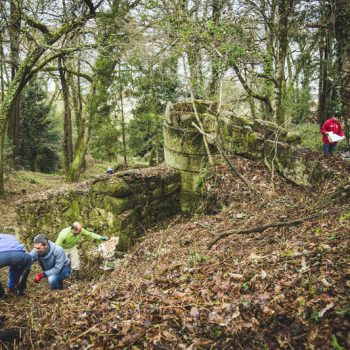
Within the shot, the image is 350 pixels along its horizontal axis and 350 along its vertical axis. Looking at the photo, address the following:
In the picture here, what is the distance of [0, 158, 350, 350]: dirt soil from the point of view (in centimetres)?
295

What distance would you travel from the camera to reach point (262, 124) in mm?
8758

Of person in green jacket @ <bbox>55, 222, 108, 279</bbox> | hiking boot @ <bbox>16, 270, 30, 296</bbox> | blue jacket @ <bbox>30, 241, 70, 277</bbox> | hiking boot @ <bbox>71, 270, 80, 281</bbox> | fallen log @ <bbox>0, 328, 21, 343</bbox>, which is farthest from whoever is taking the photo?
hiking boot @ <bbox>71, 270, 80, 281</bbox>

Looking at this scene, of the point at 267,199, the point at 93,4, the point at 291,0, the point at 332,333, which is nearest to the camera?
the point at 332,333

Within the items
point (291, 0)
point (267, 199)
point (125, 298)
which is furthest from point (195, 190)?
point (291, 0)

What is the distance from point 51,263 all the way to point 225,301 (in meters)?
3.88

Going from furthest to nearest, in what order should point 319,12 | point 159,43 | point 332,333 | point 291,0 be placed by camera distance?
point 159,43 → point 291,0 → point 319,12 → point 332,333

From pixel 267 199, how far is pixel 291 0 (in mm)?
7440

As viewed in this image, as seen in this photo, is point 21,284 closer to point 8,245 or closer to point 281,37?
point 8,245

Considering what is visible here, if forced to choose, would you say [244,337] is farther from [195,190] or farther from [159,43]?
[159,43]

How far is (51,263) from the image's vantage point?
19.9 ft

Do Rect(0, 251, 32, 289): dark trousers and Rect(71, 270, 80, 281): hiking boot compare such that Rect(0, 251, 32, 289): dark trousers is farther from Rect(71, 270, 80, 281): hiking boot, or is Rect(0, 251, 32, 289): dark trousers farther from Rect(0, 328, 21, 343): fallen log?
Rect(71, 270, 80, 281): hiking boot

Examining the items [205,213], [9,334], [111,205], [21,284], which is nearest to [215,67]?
[205,213]

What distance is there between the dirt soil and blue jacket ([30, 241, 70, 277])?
2.52ft

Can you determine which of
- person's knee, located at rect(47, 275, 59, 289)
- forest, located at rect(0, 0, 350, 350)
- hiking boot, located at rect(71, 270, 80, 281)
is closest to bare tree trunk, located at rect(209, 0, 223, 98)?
forest, located at rect(0, 0, 350, 350)
